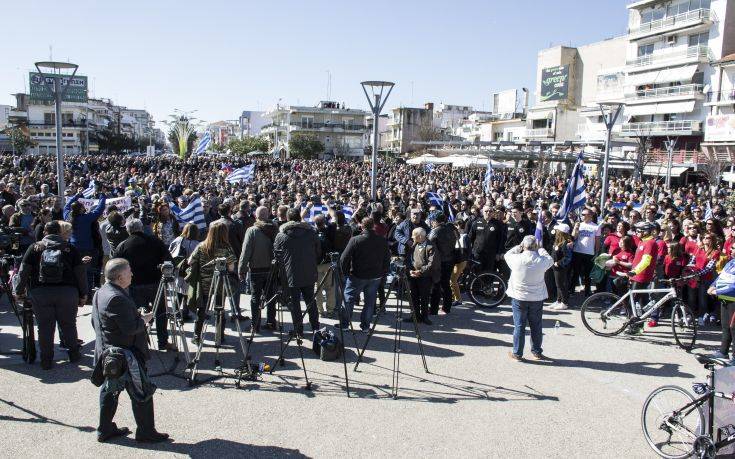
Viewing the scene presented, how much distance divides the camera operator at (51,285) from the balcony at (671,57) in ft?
165

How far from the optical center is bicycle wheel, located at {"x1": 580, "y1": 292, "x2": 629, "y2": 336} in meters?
7.92

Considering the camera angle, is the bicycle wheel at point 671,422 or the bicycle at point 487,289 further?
the bicycle at point 487,289

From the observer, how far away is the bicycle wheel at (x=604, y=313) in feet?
26.0

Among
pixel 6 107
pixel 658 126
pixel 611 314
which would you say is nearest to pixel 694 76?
pixel 658 126

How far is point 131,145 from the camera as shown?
94250mm

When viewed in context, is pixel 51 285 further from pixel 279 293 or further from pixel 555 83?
pixel 555 83

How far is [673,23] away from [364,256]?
164 feet

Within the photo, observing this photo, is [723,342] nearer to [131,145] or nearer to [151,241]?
[151,241]

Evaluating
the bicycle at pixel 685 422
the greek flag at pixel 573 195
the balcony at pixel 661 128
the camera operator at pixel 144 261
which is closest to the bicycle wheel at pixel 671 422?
the bicycle at pixel 685 422

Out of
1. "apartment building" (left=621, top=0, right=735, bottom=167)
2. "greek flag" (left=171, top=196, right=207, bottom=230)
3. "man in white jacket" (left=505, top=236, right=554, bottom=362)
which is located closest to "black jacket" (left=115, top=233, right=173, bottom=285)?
"man in white jacket" (left=505, top=236, right=554, bottom=362)

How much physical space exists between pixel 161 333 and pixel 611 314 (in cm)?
607

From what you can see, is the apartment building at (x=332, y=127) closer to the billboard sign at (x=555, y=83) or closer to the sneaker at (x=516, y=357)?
the billboard sign at (x=555, y=83)

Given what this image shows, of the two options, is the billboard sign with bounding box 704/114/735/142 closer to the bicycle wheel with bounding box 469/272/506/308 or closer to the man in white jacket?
the bicycle wheel with bounding box 469/272/506/308

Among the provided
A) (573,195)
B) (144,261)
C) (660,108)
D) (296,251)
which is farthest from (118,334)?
(660,108)
